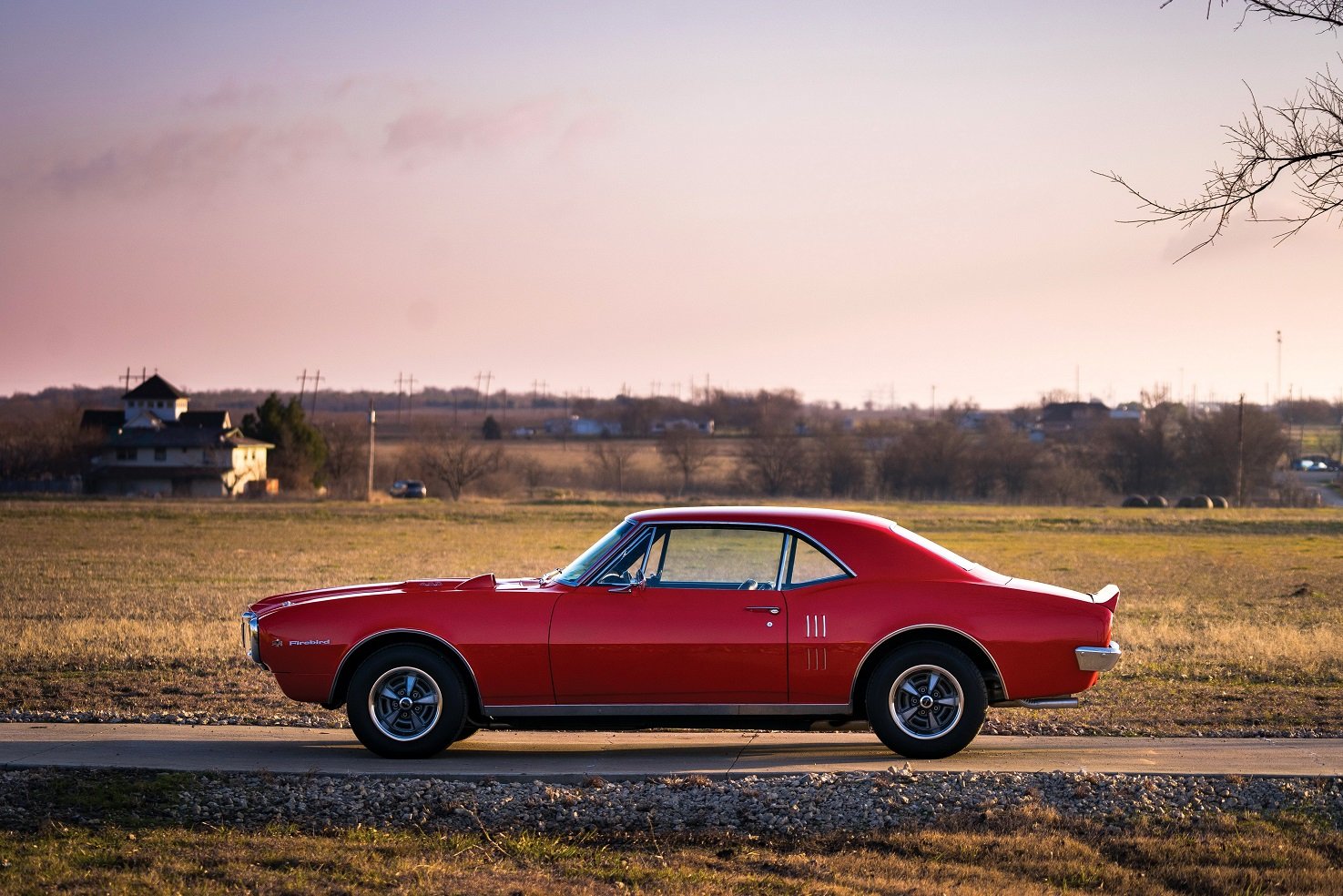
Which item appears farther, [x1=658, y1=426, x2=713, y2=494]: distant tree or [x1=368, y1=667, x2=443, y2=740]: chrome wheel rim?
[x1=658, y1=426, x2=713, y2=494]: distant tree

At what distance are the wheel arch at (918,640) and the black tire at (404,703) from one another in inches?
101

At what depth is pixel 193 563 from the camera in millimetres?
30062

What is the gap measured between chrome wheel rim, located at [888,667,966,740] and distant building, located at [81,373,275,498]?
268ft

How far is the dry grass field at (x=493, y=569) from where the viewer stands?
11.4 meters

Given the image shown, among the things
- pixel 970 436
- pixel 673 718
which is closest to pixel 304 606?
pixel 673 718

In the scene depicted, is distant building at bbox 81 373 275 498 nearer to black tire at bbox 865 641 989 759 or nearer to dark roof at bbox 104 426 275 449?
dark roof at bbox 104 426 275 449

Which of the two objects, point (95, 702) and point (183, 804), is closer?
point (183, 804)

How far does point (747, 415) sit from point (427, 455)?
46.2 meters

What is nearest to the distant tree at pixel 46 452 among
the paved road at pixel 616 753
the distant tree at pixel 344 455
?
the distant tree at pixel 344 455

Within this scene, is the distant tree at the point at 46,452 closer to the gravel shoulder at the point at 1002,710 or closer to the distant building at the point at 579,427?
the distant building at the point at 579,427

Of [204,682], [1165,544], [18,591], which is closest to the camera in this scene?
[204,682]

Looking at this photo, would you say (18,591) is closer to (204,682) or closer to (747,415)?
(204,682)

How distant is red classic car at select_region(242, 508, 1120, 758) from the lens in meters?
8.06

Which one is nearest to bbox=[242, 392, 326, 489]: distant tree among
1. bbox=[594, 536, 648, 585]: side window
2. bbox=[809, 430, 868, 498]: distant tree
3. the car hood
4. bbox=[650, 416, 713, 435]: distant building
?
bbox=[650, 416, 713, 435]: distant building
